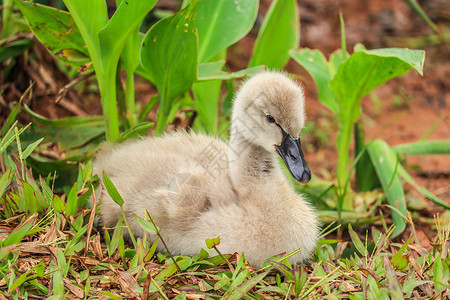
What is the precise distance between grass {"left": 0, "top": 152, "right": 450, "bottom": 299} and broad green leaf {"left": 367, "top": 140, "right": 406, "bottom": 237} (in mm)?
304

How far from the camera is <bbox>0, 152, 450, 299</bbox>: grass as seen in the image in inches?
67.9

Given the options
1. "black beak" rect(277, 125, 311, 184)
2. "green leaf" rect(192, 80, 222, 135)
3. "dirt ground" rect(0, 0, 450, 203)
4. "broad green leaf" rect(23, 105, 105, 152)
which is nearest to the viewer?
"black beak" rect(277, 125, 311, 184)

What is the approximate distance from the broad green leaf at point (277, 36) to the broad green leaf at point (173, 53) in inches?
26.4

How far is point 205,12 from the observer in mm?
2639

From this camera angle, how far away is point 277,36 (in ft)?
9.64

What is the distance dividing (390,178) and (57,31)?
5.52ft

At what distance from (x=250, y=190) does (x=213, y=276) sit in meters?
0.37

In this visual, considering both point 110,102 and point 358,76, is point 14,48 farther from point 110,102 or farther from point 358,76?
point 358,76

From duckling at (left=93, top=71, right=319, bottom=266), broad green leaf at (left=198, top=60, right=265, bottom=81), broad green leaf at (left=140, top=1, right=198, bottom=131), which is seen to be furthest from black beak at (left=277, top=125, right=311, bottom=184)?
broad green leaf at (left=140, top=1, right=198, bottom=131)

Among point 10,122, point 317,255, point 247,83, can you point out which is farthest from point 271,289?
point 10,122

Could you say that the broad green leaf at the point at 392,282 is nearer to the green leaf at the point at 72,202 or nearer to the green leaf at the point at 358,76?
the green leaf at the point at 358,76

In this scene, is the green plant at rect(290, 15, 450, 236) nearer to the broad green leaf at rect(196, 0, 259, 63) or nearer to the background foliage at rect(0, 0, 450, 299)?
the background foliage at rect(0, 0, 450, 299)

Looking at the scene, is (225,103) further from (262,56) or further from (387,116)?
(387,116)

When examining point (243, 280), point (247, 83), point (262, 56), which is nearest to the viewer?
point (243, 280)
